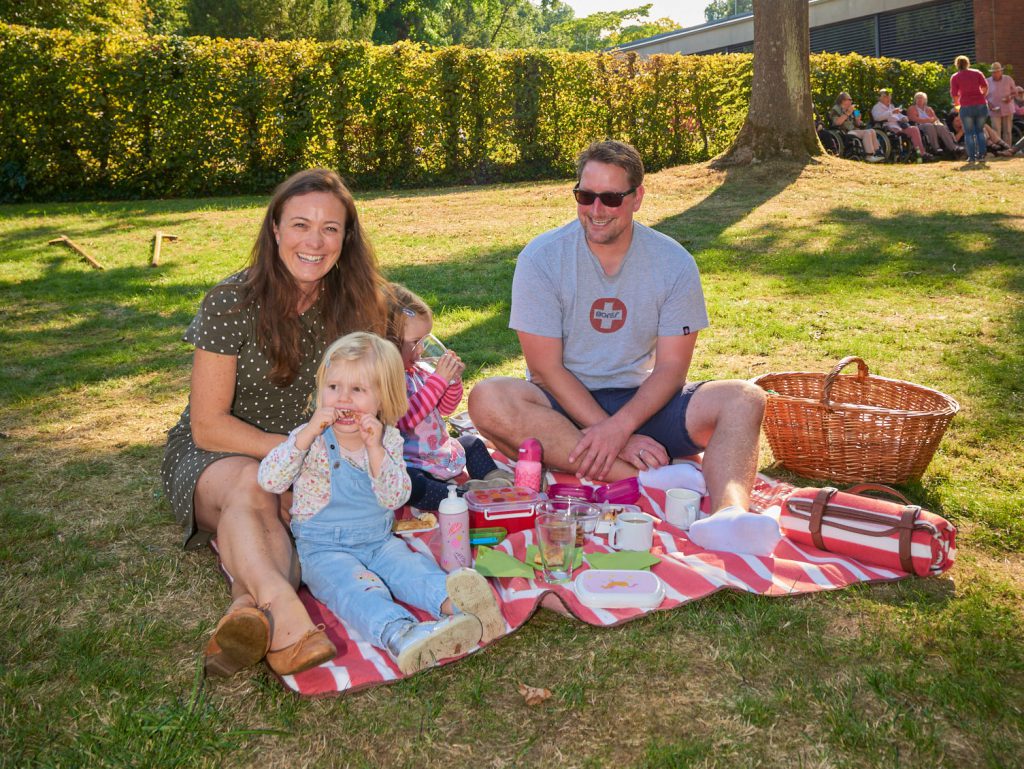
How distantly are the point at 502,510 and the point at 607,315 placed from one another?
43.5 inches

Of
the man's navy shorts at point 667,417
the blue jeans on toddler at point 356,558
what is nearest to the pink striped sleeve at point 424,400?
the man's navy shorts at point 667,417

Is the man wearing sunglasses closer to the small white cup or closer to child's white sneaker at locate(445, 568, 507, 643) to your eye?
the small white cup

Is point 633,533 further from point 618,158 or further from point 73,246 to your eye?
point 73,246

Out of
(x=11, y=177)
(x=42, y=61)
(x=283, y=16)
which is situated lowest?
(x=11, y=177)

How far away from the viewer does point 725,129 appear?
55.6 ft

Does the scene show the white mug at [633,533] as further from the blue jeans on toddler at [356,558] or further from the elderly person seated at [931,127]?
the elderly person seated at [931,127]

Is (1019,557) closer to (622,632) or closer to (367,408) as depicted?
(622,632)

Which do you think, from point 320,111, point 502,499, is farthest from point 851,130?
point 502,499

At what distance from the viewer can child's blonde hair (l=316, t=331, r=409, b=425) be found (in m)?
3.00

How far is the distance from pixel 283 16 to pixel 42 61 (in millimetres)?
15788

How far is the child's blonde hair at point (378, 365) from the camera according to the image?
9.86 feet

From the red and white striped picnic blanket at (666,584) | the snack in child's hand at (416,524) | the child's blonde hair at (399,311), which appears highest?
the child's blonde hair at (399,311)

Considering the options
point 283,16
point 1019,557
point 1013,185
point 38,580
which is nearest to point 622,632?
point 1019,557

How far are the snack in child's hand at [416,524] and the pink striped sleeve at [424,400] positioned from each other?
0.43m
